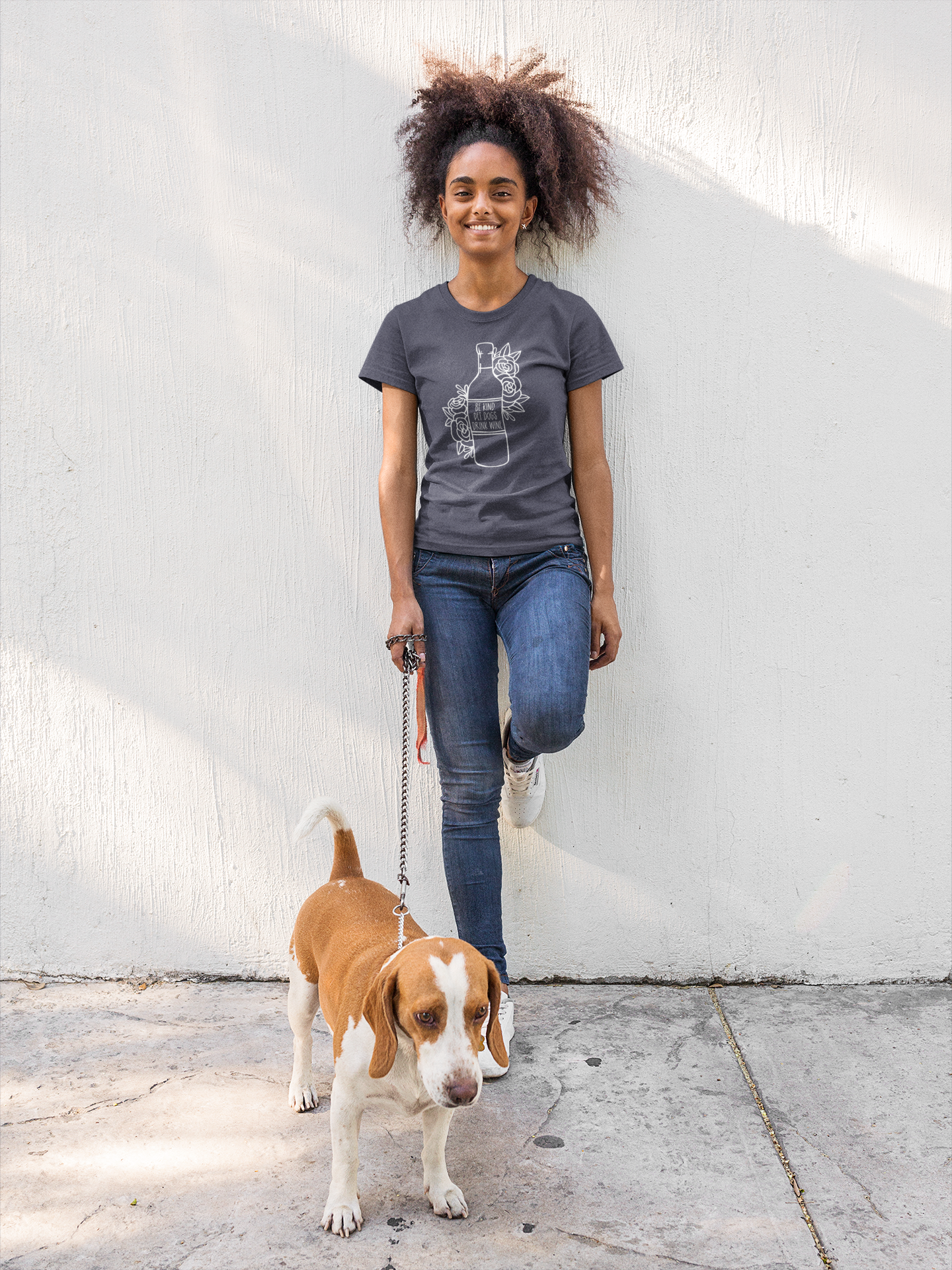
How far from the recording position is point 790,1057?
8.50 ft

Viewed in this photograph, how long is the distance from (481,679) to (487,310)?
3.20 ft

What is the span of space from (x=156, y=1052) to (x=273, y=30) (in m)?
2.82

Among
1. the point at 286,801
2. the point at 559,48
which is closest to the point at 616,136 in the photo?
the point at 559,48

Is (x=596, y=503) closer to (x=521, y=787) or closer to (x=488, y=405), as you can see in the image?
(x=488, y=405)

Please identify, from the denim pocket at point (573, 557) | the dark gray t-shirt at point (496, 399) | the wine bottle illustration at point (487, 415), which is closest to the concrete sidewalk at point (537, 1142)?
the denim pocket at point (573, 557)

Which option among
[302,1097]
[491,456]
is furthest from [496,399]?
[302,1097]

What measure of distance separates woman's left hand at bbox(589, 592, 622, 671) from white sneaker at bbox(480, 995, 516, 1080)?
0.93m

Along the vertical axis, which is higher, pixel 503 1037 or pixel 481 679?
pixel 481 679

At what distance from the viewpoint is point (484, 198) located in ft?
8.29

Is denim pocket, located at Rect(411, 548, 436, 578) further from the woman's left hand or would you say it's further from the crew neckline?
the crew neckline

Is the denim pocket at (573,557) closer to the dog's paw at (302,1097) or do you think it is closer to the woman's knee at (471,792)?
the woman's knee at (471,792)

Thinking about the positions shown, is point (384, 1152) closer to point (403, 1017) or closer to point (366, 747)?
point (403, 1017)

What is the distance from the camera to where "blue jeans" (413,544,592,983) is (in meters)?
2.54

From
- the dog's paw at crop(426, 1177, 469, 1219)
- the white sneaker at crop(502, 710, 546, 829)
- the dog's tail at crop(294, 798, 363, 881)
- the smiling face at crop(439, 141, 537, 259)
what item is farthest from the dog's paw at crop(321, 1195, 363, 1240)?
the smiling face at crop(439, 141, 537, 259)
